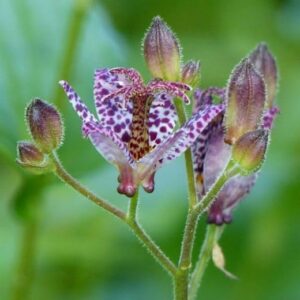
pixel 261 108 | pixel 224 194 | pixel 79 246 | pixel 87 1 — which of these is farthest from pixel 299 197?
pixel 261 108

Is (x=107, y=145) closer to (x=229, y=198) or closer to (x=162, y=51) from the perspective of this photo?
(x=162, y=51)

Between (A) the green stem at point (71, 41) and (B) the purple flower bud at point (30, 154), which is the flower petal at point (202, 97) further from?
(A) the green stem at point (71, 41)

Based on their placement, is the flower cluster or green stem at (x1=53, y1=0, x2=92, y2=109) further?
green stem at (x1=53, y1=0, x2=92, y2=109)

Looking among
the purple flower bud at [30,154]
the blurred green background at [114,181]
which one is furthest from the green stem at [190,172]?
the blurred green background at [114,181]

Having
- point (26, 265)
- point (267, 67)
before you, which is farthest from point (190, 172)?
point (26, 265)

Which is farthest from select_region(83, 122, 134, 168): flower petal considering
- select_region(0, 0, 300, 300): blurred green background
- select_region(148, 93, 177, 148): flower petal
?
select_region(0, 0, 300, 300): blurred green background

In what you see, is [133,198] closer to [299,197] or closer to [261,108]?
[261,108]

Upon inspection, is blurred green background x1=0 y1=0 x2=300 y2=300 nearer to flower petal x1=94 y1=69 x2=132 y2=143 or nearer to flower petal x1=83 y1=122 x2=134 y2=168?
flower petal x1=94 y1=69 x2=132 y2=143
